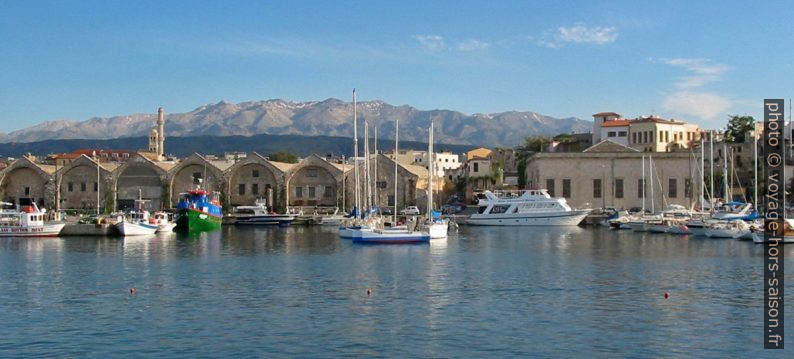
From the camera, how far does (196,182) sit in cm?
9250

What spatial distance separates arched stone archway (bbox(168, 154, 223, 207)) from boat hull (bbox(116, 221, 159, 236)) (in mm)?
25406

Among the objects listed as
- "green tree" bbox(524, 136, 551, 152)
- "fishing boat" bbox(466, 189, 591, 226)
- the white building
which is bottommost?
"fishing boat" bbox(466, 189, 591, 226)

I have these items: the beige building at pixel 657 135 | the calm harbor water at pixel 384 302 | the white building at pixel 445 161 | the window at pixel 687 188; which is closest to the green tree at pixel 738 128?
the beige building at pixel 657 135

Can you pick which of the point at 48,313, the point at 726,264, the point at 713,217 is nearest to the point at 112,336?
the point at 48,313

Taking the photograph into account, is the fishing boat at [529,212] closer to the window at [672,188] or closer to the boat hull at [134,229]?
the window at [672,188]

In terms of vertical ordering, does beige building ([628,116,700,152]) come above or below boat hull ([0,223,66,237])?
above

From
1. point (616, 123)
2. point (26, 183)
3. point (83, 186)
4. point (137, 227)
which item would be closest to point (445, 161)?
point (616, 123)

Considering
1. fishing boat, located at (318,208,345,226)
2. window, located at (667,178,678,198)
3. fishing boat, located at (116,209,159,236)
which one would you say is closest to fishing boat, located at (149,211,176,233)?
fishing boat, located at (116,209,159,236)

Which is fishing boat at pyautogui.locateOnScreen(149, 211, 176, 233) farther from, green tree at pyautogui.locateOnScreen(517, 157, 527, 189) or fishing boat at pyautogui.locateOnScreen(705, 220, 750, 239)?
green tree at pyautogui.locateOnScreen(517, 157, 527, 189)

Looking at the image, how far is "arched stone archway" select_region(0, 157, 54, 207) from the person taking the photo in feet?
307

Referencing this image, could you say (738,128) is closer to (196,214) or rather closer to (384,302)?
(196,214)

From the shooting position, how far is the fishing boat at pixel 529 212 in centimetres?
7900

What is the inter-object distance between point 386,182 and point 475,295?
2363 inches

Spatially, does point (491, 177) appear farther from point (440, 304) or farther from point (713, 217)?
point (440, 304)
